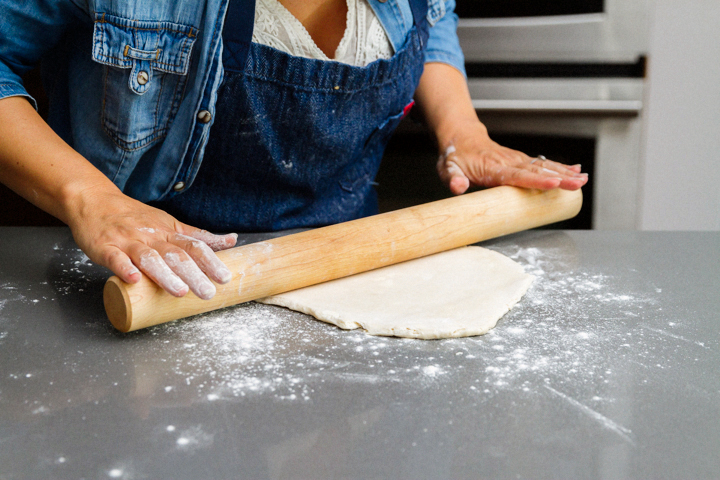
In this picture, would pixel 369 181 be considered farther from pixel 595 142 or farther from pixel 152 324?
pixel 595 142

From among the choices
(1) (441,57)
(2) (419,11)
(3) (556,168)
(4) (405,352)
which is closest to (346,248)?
(4) (405,352)

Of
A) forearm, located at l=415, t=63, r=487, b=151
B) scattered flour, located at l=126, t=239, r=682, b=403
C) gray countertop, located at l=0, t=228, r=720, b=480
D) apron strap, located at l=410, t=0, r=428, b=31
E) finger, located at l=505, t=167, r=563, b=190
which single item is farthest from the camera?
forearm, located at l=415, t=63, r=487, b=151

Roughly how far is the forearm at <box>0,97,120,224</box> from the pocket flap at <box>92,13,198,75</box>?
0.55ft

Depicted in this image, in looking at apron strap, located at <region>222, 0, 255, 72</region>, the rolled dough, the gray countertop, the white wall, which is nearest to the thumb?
the rolled dough

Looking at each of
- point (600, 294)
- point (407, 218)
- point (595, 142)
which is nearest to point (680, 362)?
point (600, 294)

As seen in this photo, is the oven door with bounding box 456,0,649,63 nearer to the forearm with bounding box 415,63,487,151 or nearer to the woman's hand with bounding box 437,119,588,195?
the forearm with bounding box 415,63,487,151

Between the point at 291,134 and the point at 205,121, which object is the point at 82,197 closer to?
the point at 205,121

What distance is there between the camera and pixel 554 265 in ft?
3.88

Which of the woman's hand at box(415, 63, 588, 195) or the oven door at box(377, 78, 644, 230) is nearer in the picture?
the woman's hand at box(415, 63, 588, 195)

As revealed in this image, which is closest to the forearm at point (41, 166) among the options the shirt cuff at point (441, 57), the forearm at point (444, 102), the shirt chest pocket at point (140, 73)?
the shirt chest pocket at point (140, 73)

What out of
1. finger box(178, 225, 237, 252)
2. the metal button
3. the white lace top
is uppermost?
the white lace top

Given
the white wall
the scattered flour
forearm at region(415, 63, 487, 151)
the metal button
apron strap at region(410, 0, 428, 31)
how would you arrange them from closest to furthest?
the scattered flour
the metal button
apron strap at region(410, 0, 428, 31)
forearm at region(415, 63, 487, 151)
the white wall

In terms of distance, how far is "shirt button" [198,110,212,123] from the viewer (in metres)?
1.12

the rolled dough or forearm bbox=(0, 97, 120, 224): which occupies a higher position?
forearm bbox=(0, 97, 120, 224)
